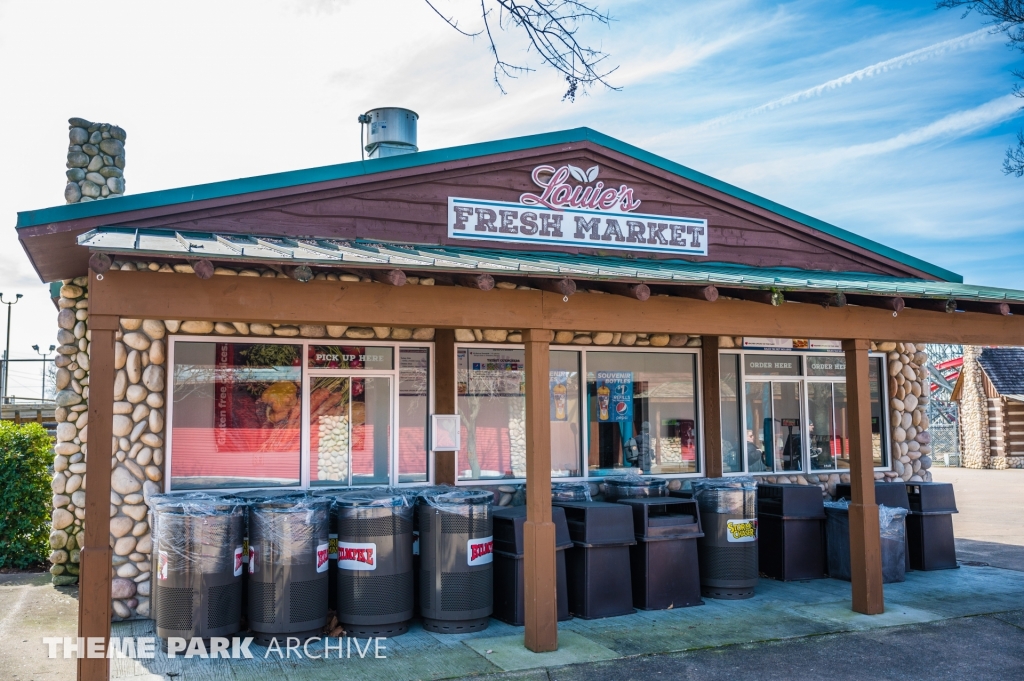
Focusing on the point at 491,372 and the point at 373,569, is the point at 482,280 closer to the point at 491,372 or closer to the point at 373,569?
the point at 373,569

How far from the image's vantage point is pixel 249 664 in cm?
640

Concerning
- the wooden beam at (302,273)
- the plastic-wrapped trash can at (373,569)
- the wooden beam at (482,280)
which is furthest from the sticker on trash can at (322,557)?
the wooden beam at (482,280)

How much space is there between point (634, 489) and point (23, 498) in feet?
24.1

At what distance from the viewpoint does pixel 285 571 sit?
272 inches

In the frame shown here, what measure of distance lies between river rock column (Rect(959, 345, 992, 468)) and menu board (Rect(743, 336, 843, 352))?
2007 centimetres

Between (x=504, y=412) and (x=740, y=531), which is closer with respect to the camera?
(x=740, y=531)

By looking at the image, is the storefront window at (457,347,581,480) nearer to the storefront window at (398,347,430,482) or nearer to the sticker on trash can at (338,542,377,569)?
the storefront window at (398,347,430,482)

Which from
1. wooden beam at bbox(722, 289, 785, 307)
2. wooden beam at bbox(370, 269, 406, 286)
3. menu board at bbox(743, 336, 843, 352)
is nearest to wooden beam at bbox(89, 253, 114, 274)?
wooden beam at bbox(370, 269, 406, 286)

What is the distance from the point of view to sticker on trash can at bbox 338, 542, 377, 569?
715 cm

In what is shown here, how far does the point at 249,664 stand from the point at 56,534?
11.9 feet

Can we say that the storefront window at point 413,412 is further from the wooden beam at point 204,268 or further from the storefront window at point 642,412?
the wooden beam at point 204,268

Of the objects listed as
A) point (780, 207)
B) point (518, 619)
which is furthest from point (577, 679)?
point (780, 207)

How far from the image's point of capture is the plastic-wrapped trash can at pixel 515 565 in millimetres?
7508

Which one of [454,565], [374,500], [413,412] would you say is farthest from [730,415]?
[374,500]
